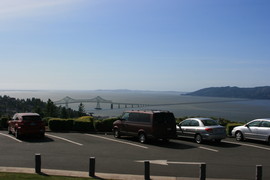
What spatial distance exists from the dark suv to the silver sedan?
136 centimetres

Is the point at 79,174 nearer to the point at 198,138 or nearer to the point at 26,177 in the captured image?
the point at 26,177

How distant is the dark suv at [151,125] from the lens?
1553 centimetres

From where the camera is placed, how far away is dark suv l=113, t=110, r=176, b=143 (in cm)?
1553

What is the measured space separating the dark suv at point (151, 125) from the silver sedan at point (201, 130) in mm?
1356

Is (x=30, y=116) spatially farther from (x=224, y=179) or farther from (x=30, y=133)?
(x=224, y=179)

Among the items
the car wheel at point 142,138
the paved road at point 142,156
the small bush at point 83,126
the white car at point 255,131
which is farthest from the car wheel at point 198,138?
the small bush at point 83,126

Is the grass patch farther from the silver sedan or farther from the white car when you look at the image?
the white car

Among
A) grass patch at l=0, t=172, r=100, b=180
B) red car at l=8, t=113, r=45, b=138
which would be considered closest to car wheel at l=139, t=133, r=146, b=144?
red car at l=8, t=113, r=45, b=138

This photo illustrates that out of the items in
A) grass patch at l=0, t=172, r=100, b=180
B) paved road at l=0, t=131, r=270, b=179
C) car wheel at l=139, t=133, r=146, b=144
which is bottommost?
paved road at l=0, t=131, r=270, b=179

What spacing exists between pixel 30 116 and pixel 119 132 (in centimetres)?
555

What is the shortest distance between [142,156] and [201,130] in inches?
194

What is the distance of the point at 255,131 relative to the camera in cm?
1605

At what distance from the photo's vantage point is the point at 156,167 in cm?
1035

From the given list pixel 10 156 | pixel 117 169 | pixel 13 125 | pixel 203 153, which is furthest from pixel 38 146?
pixel 203 153
